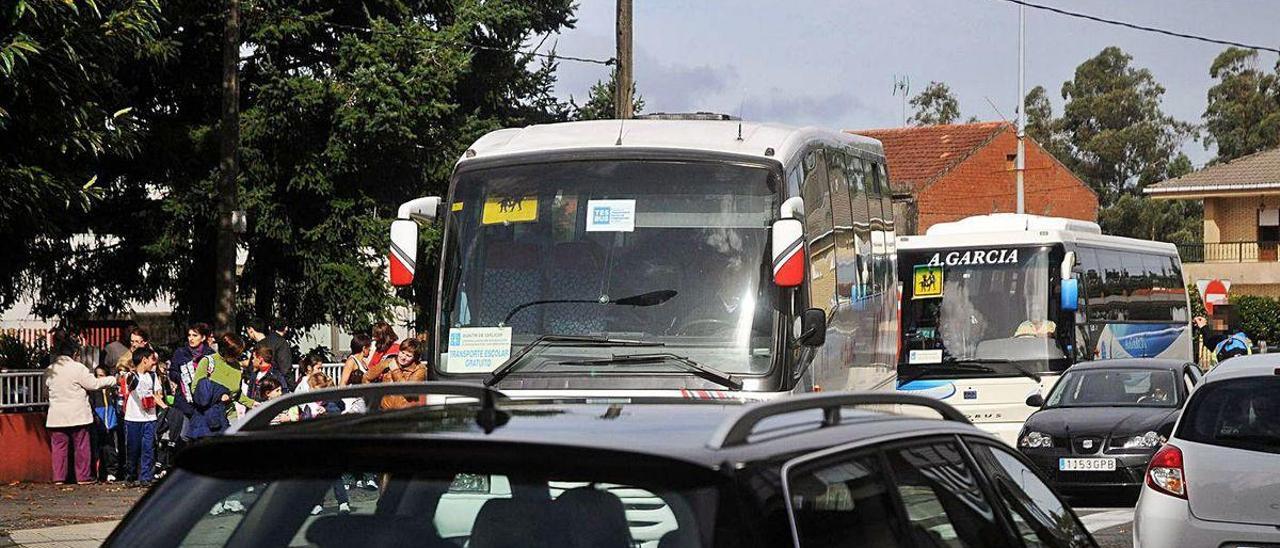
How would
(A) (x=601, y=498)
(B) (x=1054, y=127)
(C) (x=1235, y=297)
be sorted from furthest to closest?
(B) (x=1054, y=127) → (C) (x=1235, y=297) → (A) (x=601, y=498)

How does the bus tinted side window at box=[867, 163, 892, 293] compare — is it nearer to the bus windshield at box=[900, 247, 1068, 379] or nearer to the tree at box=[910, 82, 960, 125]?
the bus windshield at box=[900, 247, 1068, 379]

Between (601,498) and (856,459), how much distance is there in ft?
2.53

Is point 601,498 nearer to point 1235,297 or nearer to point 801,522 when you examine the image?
point 801,522

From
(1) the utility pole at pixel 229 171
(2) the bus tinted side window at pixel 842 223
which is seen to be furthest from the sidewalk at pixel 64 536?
(1) the utility pole at pixel 229 171

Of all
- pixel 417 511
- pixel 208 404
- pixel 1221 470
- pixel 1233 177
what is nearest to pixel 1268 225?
pixel 1233 177

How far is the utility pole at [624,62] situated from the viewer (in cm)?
2219

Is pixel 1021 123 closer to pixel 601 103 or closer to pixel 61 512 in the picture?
pixel 601 103

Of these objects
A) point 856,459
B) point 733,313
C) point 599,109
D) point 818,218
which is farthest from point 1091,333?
point 856,459

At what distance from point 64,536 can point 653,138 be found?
240 inches

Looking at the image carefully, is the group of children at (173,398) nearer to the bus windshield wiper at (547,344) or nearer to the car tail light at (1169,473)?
the bus windshield wiper at (547,344)

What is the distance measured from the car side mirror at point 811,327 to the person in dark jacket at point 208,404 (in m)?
6.99

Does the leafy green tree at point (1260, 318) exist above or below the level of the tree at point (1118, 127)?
below

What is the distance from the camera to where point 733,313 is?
1135cm

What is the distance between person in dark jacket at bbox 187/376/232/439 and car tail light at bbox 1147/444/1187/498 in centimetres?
931
